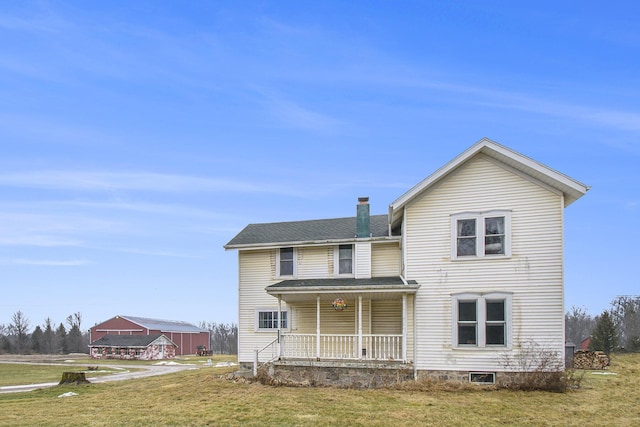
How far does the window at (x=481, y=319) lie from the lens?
54.9 feet

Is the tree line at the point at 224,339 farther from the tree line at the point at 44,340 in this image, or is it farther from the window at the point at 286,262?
the window at the point at 286,262

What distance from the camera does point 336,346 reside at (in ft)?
63.0

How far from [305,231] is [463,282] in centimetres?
774

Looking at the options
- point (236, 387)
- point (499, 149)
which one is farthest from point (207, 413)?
point (499, 149)

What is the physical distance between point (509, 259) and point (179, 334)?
58713 mm

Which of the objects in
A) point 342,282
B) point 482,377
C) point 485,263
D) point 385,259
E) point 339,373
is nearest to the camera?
point 482,377

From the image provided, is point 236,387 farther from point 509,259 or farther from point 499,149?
point 499,149

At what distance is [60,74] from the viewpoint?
63.7ft

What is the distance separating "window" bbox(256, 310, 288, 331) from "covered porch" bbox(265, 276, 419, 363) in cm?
37

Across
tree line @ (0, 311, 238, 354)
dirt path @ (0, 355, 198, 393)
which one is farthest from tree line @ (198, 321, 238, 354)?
dirt path @ (0, 355, 198, 393)

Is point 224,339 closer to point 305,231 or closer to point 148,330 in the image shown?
point 148,330

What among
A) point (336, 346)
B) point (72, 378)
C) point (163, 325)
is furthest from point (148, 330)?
point (336, 346)

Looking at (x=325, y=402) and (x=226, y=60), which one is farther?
(x=226, y=60)

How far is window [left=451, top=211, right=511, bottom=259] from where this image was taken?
1703cm
